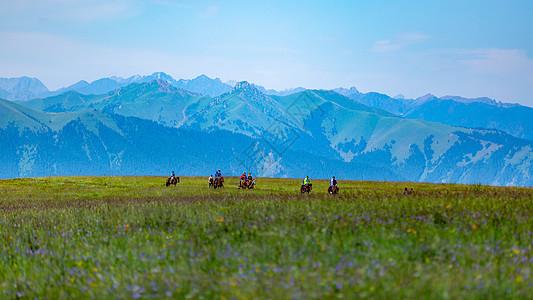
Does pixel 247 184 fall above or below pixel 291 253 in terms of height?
below

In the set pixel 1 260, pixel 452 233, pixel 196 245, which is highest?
pixel 452 233

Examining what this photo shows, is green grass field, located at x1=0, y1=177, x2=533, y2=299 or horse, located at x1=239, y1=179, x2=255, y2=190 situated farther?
horse, located at x1=239, y1=179, x2=255, y2=190

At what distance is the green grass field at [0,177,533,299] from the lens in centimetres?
601

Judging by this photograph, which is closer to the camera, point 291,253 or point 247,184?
point 291,253

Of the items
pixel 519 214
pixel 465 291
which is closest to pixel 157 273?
pixel 465 291

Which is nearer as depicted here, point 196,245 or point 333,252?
point 333,252

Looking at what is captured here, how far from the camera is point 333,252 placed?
295 inches

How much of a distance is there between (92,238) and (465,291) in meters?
8.64

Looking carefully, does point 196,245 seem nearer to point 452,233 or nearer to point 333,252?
point 333,252

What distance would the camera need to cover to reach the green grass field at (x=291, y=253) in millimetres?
6008

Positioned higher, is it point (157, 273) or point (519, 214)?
point (519, 214)

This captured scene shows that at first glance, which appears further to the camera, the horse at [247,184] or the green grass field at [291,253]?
the horse at [247,184]

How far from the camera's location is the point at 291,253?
24.7 ft

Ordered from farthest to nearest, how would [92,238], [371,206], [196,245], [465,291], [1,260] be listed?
[371,206]
[92,238]
[1,260]
[196,245]
[465,291]
